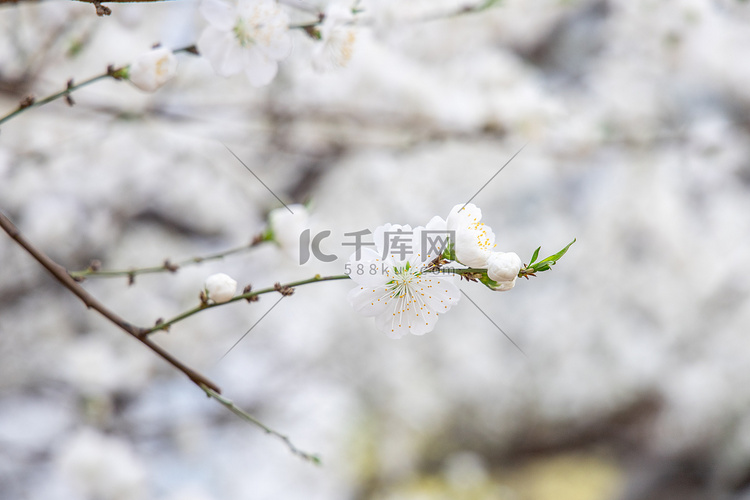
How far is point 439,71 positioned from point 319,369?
4.41ft

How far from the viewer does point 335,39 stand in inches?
24.3

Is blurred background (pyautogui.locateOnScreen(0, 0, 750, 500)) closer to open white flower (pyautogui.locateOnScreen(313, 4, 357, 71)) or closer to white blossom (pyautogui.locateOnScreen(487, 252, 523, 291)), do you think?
open white flower (pyautogui.locateOnScreen(313, 4, 357, 71))

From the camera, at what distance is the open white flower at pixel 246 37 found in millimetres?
535

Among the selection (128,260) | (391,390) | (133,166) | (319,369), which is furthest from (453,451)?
(133,166)

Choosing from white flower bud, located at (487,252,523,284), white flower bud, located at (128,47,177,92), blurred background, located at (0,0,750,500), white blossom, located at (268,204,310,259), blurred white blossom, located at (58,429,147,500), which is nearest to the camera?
white flower bud, located at (487,252,523,284)

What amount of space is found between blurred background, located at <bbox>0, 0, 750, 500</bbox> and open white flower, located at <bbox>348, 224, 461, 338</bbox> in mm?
817

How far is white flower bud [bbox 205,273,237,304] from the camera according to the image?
18.7 inches

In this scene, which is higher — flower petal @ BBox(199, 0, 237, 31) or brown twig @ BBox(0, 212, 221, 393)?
flower petal @ BBox(199, 0, 237, 31)

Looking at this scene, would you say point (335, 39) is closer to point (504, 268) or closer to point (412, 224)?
point (504, 268)

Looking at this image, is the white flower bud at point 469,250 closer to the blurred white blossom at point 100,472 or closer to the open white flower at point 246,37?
the open white flower at point 246,37

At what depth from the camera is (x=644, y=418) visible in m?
2.51

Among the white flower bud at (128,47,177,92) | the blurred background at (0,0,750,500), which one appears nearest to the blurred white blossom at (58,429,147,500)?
the blurred background at (0,0,750,500)

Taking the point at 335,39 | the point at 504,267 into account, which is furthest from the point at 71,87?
the point at 504,267

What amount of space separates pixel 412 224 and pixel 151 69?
185 cm
